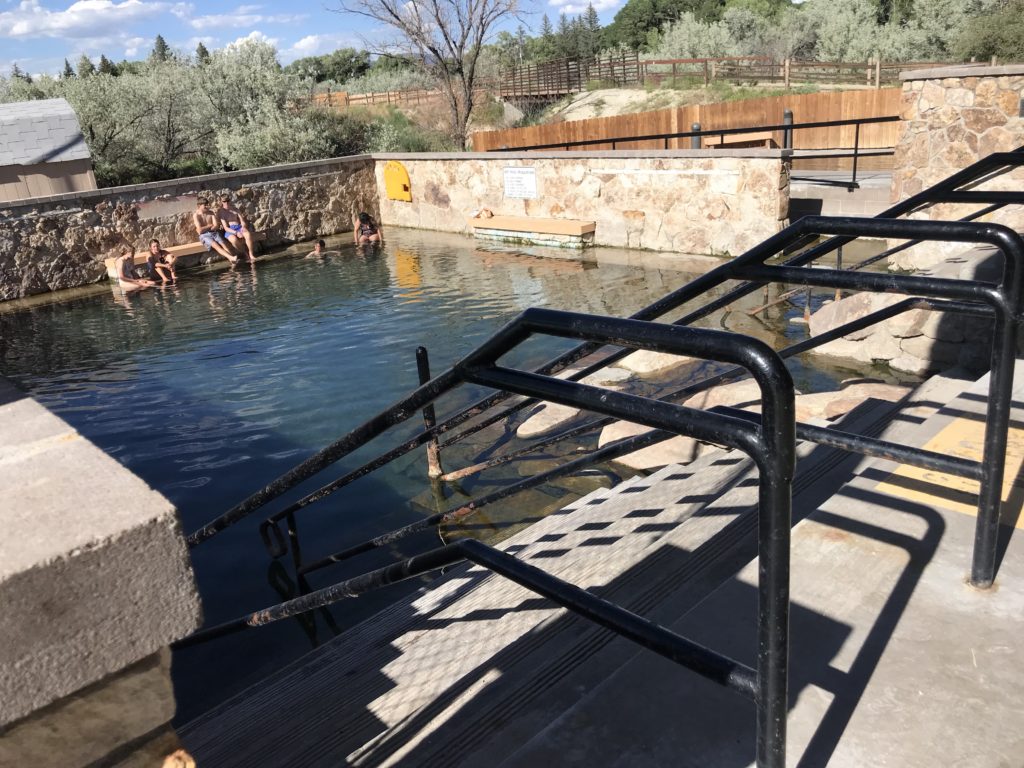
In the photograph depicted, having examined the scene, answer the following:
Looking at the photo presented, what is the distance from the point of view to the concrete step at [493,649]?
2.18m

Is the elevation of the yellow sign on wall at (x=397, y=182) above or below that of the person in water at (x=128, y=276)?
above

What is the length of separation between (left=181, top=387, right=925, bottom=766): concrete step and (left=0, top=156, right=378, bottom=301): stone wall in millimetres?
13401

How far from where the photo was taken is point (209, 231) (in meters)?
15.6

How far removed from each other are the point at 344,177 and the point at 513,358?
10666mm

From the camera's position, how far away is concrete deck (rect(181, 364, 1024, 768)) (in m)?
1.66

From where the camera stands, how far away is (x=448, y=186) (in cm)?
1653

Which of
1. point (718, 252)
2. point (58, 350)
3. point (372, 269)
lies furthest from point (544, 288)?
point (58, 350)

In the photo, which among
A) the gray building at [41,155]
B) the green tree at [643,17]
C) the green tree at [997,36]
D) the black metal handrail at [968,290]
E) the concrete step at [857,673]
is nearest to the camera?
the concrete step at [857,673]

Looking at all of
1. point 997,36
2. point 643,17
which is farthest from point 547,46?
point 997,36

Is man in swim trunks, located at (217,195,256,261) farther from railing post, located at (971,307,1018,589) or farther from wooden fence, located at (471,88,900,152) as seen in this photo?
railing post, located at (971,307,1018,589)

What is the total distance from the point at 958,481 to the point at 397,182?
16.3m

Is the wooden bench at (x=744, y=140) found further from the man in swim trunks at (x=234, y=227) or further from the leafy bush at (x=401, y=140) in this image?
the man in swim trunks at (x=234, y=227)

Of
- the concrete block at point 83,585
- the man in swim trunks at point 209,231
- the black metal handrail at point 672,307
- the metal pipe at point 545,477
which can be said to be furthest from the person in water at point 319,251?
the concrete block at point 83,585

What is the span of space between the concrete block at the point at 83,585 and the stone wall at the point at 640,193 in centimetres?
1116
